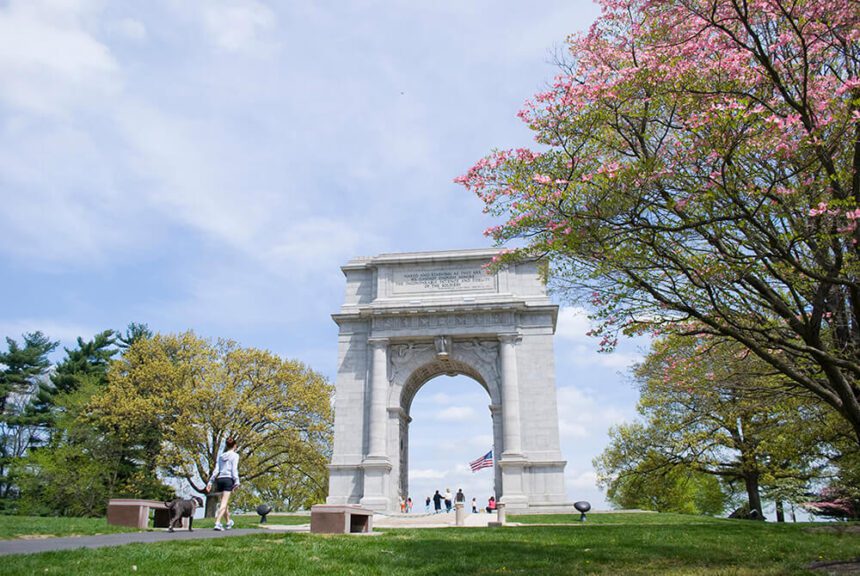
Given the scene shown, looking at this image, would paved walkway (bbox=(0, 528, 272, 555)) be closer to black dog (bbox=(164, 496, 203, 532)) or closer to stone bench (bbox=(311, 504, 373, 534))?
black dog (bbox=(164, 496, 203, 532))

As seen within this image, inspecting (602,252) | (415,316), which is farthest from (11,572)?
(415,316)

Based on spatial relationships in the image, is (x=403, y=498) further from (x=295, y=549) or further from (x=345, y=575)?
(x=345, y=575)

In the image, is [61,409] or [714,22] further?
[61,409]

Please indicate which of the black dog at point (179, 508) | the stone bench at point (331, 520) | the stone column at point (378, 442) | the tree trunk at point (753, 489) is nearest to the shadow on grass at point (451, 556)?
the stone bench at point (331, 520)

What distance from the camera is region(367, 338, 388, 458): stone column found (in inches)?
1334

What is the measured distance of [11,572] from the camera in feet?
23.8

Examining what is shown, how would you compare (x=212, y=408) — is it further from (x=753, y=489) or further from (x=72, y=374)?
(x=753, y=489)

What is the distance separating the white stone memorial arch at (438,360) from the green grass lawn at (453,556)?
61.6 feet

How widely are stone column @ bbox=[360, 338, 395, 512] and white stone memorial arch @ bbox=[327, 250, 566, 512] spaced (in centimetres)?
5

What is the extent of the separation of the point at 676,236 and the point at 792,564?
540 centimetres

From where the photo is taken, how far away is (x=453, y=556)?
10.8m

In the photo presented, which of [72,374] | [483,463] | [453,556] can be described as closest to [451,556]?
[453,556]

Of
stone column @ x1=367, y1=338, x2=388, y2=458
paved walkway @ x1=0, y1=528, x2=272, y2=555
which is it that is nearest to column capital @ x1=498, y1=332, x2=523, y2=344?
stone column @ x1=367, y1=338, x2=388, y2=458

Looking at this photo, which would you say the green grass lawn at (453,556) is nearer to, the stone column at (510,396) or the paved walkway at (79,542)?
the paved walkway at (79,542)
